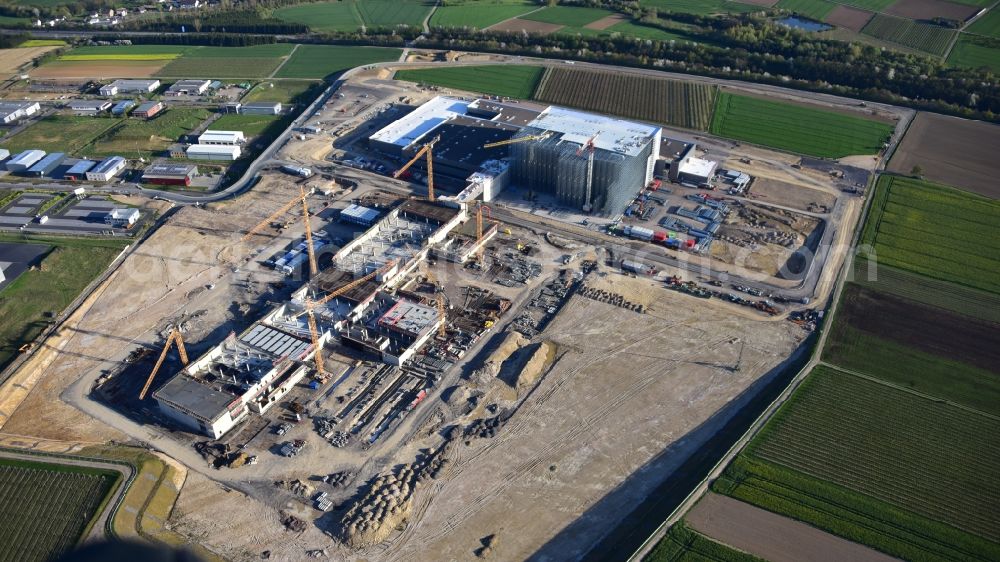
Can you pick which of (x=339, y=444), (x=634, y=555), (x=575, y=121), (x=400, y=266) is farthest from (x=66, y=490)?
(x=575, y=121)

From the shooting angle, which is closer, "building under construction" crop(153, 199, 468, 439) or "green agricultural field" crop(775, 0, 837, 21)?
"building under construction" crop(153, 199, 468, 439)

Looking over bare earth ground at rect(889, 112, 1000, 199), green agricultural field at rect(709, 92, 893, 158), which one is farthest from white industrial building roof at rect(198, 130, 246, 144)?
bare earth ground at rect(889, 112, 1000, 199)

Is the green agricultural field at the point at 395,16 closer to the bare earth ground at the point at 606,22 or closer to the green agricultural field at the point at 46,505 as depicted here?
the bare earth ground at the point at 606,22

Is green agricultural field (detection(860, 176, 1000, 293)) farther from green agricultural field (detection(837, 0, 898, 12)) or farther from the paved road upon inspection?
green agricultural field (detection(837, 0, 898, 12))

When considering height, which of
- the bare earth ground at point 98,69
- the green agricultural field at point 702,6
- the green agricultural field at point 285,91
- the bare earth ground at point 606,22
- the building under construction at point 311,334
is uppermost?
the green agricultural field at point 702,6

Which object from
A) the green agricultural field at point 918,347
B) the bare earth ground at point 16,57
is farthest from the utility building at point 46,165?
the green agricultural field at point 918,347

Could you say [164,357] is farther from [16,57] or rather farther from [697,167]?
[16,57]

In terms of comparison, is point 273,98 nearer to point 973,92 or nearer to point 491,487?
point 491,487
